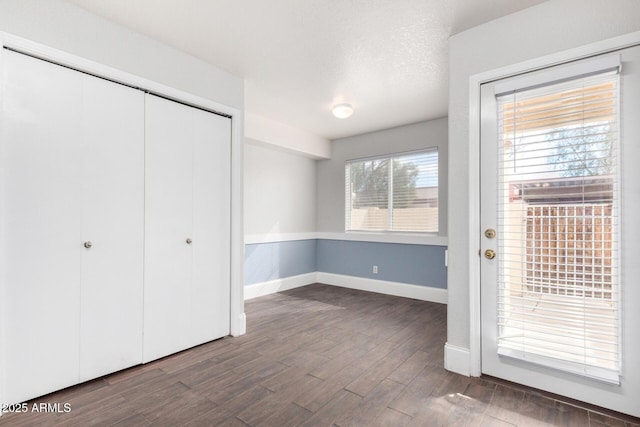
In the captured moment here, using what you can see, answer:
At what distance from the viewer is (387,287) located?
15.6ft

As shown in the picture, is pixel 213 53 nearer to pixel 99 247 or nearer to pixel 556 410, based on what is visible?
pixel 99 247

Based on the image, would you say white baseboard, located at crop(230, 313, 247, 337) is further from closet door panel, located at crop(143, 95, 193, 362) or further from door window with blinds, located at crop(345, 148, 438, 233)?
door window with blinds, located at crop(345, 148, 438, 233)

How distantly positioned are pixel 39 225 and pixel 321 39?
230cm

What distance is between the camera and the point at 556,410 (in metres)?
1.84

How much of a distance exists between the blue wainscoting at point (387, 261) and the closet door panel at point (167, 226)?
295cm

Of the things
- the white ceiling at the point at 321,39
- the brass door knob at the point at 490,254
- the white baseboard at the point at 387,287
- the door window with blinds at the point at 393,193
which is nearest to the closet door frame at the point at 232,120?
the white ceiling at the point at 321,39

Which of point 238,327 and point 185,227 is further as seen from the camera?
point 238,327

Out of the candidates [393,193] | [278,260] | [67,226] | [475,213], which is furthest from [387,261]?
[67,226]

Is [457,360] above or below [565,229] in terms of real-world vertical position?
below

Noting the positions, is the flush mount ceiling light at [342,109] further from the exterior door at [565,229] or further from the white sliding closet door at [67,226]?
the white sliding closet door at [67,226]

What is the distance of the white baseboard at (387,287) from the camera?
427 cm

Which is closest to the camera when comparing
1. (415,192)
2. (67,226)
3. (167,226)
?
(67,226)

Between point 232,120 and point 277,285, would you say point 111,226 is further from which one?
point 277,285

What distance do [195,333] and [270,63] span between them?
2.49 meters
